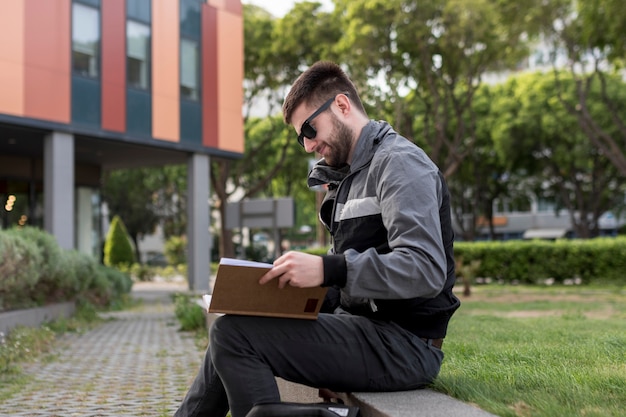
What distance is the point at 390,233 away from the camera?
2.90m

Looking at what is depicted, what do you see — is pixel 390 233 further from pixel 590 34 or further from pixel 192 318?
pixel 590 34

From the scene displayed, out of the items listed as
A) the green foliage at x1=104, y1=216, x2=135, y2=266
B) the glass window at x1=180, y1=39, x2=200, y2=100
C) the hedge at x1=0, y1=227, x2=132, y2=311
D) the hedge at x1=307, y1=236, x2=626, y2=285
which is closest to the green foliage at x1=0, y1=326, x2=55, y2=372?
the hedge at x1=0, y1=227, x2=132, y2=311

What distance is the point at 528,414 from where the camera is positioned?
2850mm

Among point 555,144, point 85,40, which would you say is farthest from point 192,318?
point 555,144

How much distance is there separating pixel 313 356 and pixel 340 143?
0.90 metres

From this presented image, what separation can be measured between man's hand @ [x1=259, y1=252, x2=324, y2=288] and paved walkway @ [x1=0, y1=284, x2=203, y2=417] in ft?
9.42

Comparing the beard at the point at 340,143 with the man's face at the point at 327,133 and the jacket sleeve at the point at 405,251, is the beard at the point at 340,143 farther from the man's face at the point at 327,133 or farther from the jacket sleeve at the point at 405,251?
the jacket sleeve at the point at 405,251

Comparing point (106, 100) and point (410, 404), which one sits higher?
point (106, 100)

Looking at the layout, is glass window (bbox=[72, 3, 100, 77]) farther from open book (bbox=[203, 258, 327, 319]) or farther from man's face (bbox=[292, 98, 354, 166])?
open book (bbox=[203, 258, 327, 319])

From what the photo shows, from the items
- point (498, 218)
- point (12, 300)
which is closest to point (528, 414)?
point (12, 300)

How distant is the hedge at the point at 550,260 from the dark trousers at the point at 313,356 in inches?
840

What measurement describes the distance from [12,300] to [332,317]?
951 centimetres

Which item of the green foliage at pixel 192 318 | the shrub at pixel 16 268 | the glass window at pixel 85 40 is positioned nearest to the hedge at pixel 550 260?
the glass window at pixel 85 40

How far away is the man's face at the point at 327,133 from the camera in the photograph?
10.8 feet
